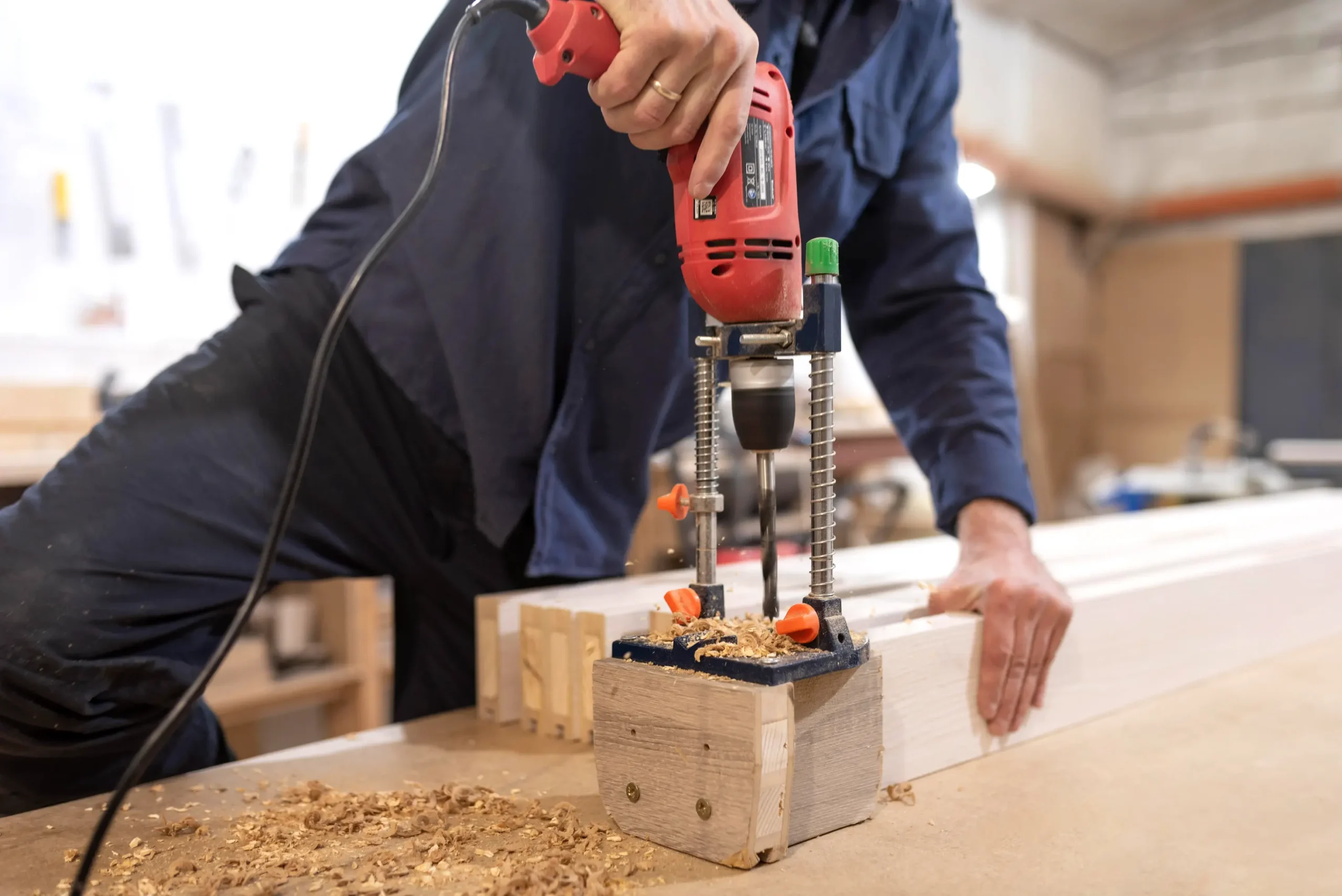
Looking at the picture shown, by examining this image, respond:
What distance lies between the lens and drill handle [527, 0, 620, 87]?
28.5 inches

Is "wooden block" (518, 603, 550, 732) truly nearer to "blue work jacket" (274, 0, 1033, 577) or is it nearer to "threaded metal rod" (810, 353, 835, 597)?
"blue work jacket" (274, 0, 1033, 577)

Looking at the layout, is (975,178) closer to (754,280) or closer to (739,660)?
(754,280)

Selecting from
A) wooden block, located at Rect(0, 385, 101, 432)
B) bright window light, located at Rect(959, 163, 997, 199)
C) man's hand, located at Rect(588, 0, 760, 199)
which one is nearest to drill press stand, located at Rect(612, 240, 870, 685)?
man's hand, located at Rect(588, 0, 760, 199)

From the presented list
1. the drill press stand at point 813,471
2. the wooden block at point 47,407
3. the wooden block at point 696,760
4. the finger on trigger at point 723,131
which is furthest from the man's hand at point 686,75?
the wooden block at point 47,407

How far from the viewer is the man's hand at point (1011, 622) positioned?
97 centimetres

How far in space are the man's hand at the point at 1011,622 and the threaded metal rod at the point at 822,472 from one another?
0.31 m

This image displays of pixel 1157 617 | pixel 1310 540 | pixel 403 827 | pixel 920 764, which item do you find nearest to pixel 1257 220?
pixel 1310 540

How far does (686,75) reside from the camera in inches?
28.8

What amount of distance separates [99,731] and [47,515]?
0.22 metres

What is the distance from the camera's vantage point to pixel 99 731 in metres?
0.95

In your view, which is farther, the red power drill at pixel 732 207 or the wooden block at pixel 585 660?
the wooden block at pixel 585 660

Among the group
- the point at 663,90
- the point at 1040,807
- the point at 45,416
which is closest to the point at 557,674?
the point at 1040,807

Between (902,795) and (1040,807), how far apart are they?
11cm

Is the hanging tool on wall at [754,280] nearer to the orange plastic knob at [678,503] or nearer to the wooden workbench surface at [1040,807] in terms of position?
the orange plastic knob at [678,503]
